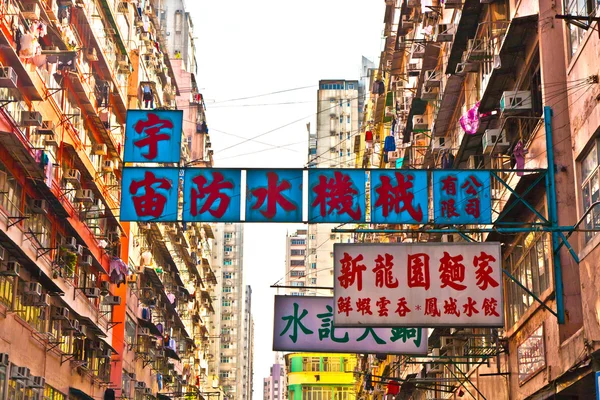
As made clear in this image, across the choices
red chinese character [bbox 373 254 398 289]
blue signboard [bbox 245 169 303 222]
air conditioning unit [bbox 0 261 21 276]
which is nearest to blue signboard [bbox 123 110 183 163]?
blue signboard [bbox 245 169 303 222]

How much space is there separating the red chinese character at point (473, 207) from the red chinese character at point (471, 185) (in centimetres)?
12

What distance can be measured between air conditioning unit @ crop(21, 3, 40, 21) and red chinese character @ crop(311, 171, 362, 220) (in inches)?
470

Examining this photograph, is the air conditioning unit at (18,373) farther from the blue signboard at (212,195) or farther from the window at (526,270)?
the window at (526,270)

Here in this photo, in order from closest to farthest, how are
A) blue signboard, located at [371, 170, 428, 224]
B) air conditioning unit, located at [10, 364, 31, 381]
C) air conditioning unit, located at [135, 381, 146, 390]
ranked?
1. blue signboard, located at [371, 170, 428, 224]
2. air conditioning unit, located at [10, 364, 31, 381]
3. air conditioning unit, located at [135, 381, 146, 390]

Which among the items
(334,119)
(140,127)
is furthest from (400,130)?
(334,119)

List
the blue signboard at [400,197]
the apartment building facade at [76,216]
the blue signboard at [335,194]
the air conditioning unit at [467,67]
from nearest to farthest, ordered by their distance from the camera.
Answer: the blue signboard at [400,197] → the blue signboard at [335,194] → the air conditioning unit at [467,67] → the apartment building facade at [76,216]

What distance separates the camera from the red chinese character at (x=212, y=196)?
1559cm

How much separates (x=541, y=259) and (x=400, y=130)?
63.0 ft

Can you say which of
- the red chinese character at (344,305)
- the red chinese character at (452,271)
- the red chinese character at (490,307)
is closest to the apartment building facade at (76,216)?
the red chinese character at (344,305)

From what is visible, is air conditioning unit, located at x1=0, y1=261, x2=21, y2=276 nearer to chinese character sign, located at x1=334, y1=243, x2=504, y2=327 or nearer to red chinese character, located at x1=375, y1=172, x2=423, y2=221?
red chinese character, located at x1=375, y1=172, x2=423, y2=221

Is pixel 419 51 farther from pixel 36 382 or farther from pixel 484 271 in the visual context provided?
pixel 484 271

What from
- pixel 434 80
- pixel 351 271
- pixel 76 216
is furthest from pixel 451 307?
pixel 76 216

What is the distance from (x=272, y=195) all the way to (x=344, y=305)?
2.31 metres

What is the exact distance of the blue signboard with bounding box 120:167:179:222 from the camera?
15578 millimetres
